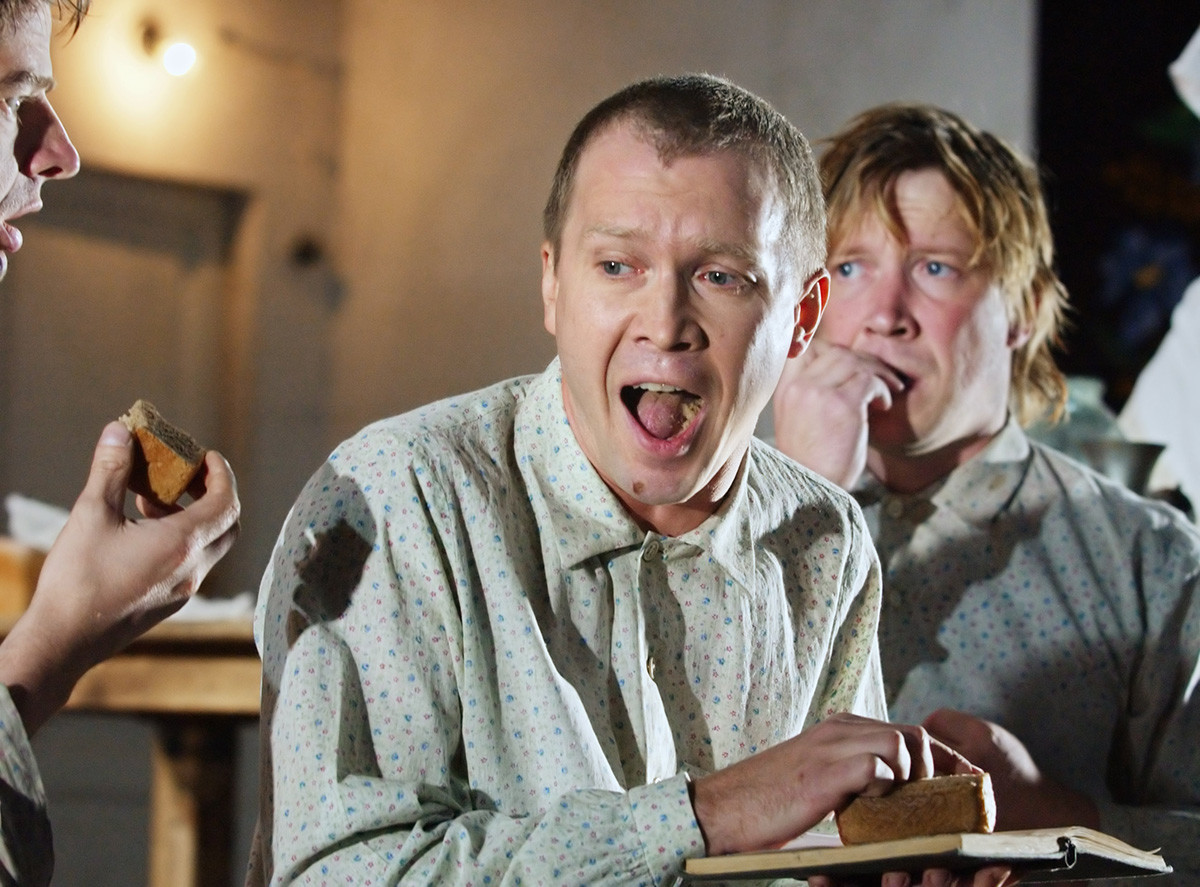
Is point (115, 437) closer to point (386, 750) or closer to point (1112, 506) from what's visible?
point (386, 750)

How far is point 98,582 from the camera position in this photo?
1.48 meters

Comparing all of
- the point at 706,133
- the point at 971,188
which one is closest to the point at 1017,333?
Answer: the point at 971,188

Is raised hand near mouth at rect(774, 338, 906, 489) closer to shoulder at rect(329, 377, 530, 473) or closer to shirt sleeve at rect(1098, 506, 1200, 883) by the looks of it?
shirt sleeve at rect(1098, 506, 1200, 883)

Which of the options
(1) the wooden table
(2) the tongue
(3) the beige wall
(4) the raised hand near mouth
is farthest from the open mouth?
(3) the beige wall

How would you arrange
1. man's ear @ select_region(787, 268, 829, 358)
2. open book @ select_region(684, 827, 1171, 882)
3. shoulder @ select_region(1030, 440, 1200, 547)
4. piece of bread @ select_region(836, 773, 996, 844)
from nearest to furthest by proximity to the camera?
1. open book @ select_region(684, 827, 1171, 882)
2. piece of bread @ select_region(836, 773, 996, 844)
3. man's ear @ select_region(787, 268, 829, 358)
4. shoulder @ select_region(1030, 440, 1200, 547)

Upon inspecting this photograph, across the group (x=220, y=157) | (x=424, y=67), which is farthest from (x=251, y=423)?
(x=424, y=67)

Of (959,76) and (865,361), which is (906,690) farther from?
(959,76)

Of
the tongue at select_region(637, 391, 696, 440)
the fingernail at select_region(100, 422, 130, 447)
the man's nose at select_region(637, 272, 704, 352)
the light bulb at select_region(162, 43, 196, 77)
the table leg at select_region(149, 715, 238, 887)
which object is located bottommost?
the table leg at select_region(149, 715, 238, 887)

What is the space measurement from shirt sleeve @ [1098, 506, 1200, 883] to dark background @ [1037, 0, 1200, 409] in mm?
4050

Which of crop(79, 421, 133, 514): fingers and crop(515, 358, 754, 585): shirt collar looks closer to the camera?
crop(79, 421, 133, 514): fingers

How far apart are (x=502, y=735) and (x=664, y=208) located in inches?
23.7

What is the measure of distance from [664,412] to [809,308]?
343mm

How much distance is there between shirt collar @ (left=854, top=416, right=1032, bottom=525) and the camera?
2.44m

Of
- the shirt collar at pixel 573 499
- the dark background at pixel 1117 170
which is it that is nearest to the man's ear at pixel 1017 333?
the shirt collar at pixel 573 499
